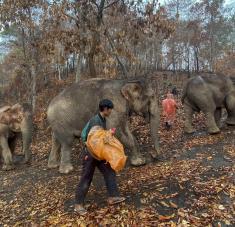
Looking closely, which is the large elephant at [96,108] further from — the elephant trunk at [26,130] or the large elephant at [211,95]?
the large elephant at [211,95]

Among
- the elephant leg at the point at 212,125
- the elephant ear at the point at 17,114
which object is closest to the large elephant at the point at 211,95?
the elephant leg at the point at 212,125

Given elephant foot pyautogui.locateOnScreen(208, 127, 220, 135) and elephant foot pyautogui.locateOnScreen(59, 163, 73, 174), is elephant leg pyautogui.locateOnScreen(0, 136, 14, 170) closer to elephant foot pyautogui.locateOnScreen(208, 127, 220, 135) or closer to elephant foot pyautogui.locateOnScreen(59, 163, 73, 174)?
elephant foot pyautogui.locateOnScreen(59, 163, 73, 174)

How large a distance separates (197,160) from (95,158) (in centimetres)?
333

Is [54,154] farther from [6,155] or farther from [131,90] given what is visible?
[131,90]

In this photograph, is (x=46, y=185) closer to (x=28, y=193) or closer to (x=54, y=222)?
(x=28, y=193)

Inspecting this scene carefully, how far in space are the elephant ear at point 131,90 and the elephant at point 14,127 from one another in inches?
139

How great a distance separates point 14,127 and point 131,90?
4078 millimetres

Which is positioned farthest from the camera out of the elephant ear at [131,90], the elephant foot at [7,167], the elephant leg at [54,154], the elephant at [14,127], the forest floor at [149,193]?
the elephant at [14,127]

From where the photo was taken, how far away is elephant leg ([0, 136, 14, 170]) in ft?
34.0

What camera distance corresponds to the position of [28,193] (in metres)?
7.68

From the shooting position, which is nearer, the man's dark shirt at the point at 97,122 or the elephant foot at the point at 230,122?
the man's dark shirt at the point at 97,122

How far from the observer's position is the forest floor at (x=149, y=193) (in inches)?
217

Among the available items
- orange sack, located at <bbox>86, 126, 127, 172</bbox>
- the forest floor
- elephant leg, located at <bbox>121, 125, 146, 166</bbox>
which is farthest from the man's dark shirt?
elephant leg, located at <bbox>121, 125, 146, 166</bbox>

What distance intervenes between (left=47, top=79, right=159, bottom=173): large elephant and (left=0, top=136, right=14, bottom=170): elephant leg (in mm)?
2079
